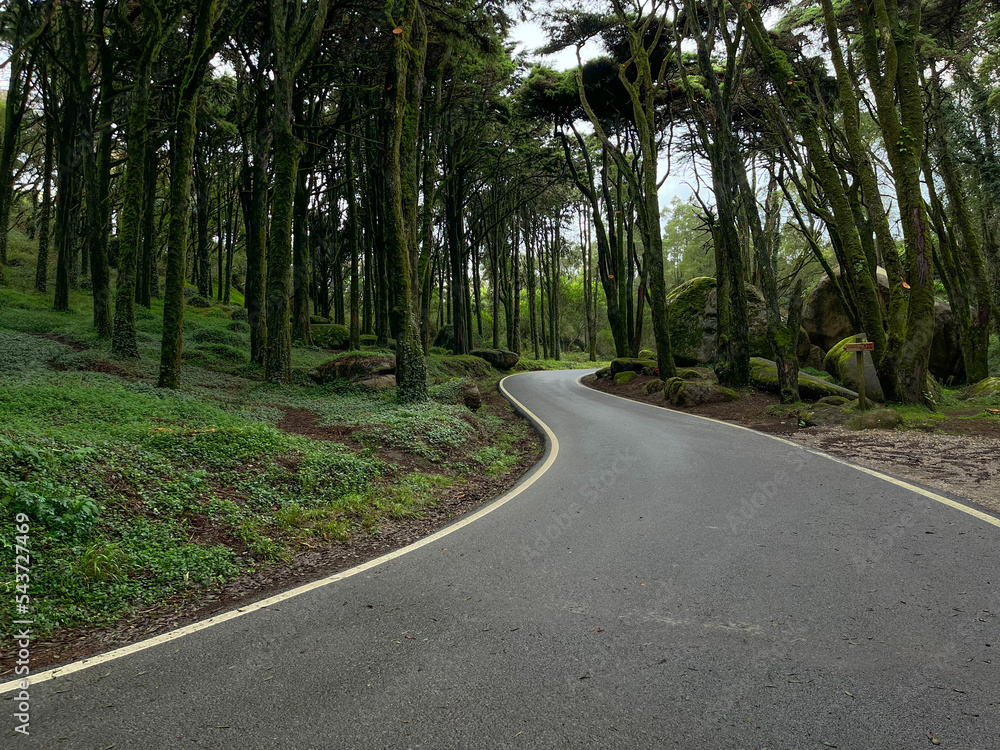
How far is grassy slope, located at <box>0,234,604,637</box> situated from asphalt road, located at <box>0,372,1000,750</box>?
3.86 feet

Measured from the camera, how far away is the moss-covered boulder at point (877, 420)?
10.5m

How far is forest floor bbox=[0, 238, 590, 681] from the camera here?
159 inches

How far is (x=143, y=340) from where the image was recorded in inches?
675

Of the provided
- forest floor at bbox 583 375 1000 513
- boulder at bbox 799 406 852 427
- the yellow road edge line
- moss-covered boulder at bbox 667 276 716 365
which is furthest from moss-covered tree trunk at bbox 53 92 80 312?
boulder at bbox 799 406 852 427

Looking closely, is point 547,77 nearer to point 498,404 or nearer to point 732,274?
point 732,274

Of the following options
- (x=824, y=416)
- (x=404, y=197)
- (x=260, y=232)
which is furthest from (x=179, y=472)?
(x=824, y=416)

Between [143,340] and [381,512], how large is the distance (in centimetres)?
1471

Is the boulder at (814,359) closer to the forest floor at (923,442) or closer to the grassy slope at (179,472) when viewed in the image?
the forest floor at (923,442)

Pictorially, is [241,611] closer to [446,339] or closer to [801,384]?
[801,384]

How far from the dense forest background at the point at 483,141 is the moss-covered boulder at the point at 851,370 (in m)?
1.78

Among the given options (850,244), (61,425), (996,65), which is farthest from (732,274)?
(61,425)

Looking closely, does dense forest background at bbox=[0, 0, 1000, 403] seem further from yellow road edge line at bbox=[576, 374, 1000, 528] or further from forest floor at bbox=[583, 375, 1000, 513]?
yellow road edge line at bbox=[576, 374, 1000, 528]

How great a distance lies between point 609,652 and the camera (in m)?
3.07

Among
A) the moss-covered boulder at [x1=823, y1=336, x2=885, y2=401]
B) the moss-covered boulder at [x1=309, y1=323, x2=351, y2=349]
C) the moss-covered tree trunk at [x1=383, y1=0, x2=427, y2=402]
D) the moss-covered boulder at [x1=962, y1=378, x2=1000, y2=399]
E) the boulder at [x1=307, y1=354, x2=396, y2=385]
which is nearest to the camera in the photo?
the moss-covered tree trunk at [x1=383, y1=0, x2=427, y2=402]
